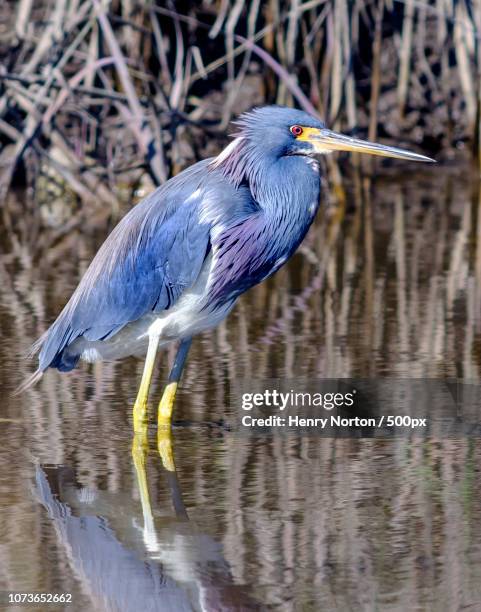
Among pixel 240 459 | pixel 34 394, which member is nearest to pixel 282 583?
pixel 240 459

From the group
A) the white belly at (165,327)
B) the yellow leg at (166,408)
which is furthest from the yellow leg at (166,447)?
the white belly at (165,327)

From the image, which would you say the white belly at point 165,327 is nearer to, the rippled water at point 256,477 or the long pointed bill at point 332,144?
the rippled water at point 256,477

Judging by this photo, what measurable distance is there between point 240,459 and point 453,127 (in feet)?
27.4

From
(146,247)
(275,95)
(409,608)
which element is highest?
(275,95)

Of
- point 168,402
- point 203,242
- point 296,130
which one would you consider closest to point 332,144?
point 296,130

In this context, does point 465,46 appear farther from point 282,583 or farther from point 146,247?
point 282,583

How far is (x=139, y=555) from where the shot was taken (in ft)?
13.8

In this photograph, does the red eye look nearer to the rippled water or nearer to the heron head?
the heron head

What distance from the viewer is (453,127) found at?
12953 millimetres

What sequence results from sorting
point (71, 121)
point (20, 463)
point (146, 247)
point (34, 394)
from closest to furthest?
point (20, 463)
point (146, 247)
point (34, 394)
point (71, 121)

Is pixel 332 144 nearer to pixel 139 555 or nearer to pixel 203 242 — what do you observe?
pixel 203 242

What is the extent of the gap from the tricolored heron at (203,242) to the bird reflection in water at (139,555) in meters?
0.73

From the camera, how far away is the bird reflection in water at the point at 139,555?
3.86 meters

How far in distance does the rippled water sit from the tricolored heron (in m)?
0.37
